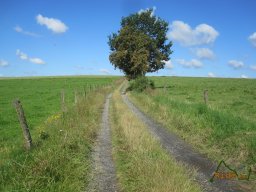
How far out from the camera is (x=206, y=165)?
9.02 metres

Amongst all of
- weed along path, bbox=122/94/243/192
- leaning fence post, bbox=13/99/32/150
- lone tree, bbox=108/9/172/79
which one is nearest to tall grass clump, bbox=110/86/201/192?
weed along path, bbox=122/94/243/192

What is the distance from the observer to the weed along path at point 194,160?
24.2ft

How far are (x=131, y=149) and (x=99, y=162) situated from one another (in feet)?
3.70

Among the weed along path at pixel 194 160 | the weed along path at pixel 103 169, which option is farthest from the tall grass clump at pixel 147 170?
the weed along path at pixel 194 160

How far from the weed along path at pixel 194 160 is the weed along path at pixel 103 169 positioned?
2.10 metres

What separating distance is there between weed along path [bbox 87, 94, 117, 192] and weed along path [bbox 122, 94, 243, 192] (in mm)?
2102

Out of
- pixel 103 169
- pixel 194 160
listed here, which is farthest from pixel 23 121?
pixel 194 160

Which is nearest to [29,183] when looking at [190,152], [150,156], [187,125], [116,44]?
[150,156]

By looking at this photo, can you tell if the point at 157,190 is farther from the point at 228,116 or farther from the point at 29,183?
the point at 228,116

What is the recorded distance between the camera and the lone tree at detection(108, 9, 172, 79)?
45219mm

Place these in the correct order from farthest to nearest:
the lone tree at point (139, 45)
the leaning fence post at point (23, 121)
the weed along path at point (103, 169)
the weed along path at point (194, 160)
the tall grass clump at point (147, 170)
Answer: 1. the lone tree at point (139, 45)
2. the leaning fence post at point (23, 121)
3. the weed along path at point (103, 169)
4. the weed along path at point (194, 160)
5. the tall grass clump at point (147, 170)

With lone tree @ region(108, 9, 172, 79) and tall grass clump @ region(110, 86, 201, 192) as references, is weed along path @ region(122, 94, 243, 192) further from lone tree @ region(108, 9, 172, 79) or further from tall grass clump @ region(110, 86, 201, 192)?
lone tree @ region(108, 9, 172, 79)

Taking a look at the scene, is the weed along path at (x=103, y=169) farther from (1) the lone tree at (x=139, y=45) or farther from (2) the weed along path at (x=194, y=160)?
(1) the lone tree at (x=139, y=45)

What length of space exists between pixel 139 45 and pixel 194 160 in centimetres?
3650
